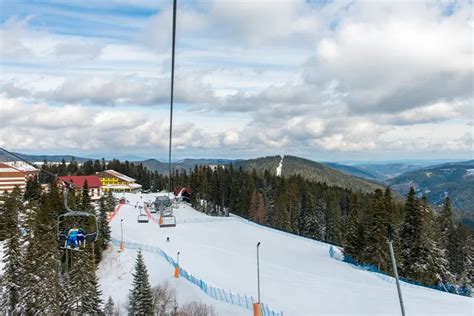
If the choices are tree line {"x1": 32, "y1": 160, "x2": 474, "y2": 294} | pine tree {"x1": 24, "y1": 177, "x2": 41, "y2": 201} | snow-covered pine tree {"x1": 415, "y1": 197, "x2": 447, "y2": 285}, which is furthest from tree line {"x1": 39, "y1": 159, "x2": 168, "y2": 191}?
snow-covered pine tree {"x1": 415, "y1": 197, "x2": 447, "y2": 285}

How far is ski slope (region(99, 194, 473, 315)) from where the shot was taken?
2777 cm

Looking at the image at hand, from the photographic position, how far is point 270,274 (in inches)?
1496

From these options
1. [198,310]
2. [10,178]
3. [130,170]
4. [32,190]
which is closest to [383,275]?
[198,310]

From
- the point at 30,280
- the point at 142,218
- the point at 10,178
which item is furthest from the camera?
the point at 10,178

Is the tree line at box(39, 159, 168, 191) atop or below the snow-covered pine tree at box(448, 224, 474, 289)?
atop

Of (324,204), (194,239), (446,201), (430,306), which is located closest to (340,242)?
(324,204)

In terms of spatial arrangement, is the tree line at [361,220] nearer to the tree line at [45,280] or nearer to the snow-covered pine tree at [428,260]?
the snow-covered pine tree at [428,260]

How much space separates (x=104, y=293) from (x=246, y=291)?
20098 millimetres

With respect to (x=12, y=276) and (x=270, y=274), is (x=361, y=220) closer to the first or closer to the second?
(x=270, y=274)

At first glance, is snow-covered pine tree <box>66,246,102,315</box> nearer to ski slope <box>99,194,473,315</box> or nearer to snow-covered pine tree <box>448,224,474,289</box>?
ski slope <box>99,194,473,315</box>

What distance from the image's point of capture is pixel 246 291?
31891 millimetres

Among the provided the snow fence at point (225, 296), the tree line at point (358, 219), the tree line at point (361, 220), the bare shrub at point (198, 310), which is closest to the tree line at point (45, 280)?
the snow fence at point (225, 296)

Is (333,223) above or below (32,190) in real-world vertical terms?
below

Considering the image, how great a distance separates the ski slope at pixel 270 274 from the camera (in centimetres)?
2777
